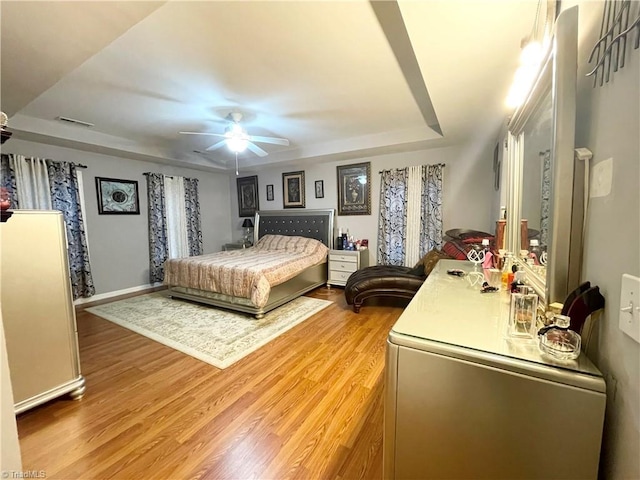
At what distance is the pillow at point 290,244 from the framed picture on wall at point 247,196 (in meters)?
1.00

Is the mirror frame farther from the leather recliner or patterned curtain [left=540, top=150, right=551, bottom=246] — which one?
the leather recliner

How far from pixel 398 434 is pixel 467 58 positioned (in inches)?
81.6

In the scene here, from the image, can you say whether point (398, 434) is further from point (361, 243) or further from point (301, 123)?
point (361, 243)

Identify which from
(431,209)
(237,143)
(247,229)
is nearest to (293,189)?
(247,229)

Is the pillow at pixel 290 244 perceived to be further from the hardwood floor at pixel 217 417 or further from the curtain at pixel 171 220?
the hardwood floor at pixel 217 417

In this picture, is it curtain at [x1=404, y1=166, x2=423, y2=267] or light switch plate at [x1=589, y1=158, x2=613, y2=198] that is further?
curtain at [x1=404, y1=166, x2=423, y2=267]

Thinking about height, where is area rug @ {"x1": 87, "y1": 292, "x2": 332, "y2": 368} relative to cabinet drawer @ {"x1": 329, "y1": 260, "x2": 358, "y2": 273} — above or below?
below

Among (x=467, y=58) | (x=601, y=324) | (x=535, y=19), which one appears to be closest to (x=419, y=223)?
(x=467, y=58)

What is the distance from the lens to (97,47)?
161cm

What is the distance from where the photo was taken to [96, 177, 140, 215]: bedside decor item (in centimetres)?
419

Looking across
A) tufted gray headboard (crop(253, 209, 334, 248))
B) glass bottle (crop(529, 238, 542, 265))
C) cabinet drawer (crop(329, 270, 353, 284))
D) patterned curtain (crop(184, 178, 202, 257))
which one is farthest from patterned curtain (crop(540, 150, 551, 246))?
patterned curtain (crop(184, 178, 202, 257))

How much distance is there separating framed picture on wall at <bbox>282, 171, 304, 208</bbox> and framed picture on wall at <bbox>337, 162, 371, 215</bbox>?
830mm

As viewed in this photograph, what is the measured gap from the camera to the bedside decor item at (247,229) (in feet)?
19.3

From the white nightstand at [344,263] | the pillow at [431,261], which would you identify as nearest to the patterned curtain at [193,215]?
the white nightstand at [344,263]
